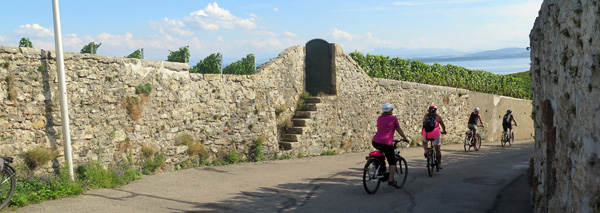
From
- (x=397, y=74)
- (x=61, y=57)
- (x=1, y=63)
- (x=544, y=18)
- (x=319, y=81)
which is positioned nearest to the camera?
(x=544, y=18)

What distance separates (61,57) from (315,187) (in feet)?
16.9


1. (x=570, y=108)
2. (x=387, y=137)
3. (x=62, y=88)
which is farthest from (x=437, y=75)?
(x=570, y=108)

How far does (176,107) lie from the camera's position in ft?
37.9

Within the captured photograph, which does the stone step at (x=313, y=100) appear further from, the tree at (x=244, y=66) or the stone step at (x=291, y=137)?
the tree at (x=244, y=66)

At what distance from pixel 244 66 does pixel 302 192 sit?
10451 millimetres

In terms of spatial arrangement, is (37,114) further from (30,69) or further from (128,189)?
(128,189)

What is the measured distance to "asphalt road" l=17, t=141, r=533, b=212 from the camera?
793cm

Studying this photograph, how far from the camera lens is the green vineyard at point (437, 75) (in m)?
21.0

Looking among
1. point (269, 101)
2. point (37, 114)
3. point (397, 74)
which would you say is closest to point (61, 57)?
point (37, 114)

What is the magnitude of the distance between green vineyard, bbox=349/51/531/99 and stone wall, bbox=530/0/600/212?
1395 cm

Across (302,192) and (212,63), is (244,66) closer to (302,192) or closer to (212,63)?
(212,63)

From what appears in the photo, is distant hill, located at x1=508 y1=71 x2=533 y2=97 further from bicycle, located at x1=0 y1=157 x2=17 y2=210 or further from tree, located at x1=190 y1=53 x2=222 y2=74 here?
bicycle, located at x1=0 y1=157 x2=17 y2=210

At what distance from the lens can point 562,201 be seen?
5094 millimetres

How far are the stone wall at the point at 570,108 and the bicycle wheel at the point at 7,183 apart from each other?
7.28 metres
